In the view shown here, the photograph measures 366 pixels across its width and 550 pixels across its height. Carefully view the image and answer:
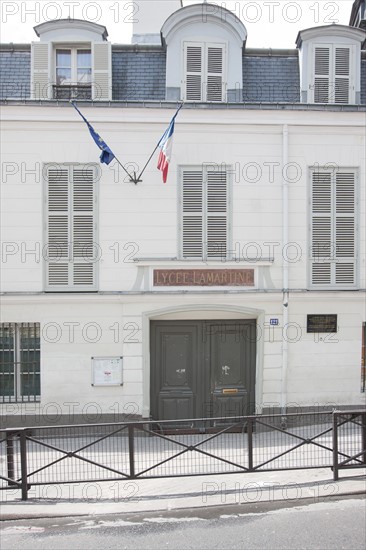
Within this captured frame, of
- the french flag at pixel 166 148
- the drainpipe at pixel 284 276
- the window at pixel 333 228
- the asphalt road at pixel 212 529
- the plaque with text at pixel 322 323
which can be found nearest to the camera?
the asphalt road at pixel 212 529

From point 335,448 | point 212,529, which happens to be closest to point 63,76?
point 335,448

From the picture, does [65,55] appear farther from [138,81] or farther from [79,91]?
[138,81]

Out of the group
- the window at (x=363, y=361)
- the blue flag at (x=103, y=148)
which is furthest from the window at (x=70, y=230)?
the window at (x=363, y=361)

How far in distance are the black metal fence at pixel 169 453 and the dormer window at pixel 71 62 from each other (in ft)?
21.2

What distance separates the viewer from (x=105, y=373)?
982 cm

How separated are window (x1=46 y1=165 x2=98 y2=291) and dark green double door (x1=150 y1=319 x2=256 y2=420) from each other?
1.90m

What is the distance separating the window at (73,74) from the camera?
9.92 m

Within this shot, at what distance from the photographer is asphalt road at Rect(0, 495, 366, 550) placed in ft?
17.7

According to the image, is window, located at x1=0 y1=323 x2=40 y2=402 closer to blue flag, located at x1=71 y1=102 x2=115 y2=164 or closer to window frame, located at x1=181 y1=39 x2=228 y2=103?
blue flag, located at x1=71 y1=102 x2=115 y2=164

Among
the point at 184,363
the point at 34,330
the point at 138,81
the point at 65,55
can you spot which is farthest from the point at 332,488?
the point at 65,55

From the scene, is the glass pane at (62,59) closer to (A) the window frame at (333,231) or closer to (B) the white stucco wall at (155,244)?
(B) the white stucco wall at (155,244)

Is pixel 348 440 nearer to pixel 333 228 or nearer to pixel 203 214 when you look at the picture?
pixel 333 228

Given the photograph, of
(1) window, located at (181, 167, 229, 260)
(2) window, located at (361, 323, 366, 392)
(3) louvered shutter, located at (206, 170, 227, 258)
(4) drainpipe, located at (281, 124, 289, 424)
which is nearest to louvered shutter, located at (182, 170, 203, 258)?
(1) window, located at (181, 167, 229, 260)

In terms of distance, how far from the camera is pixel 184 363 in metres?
10.3
